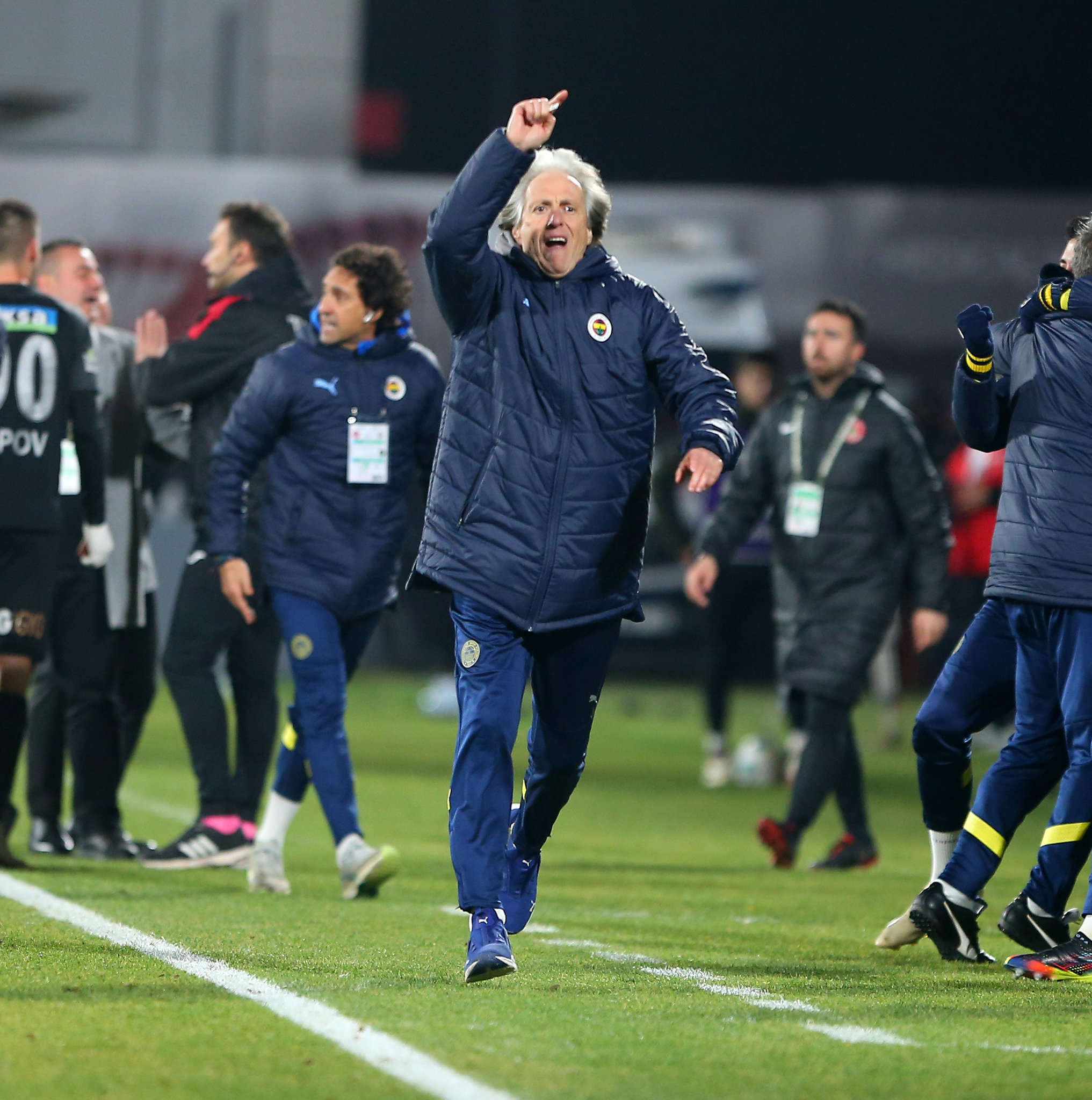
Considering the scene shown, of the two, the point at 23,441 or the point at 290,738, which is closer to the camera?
the point at 290,738

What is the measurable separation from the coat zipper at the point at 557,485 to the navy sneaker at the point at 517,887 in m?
0.74

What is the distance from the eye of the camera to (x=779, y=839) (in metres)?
8.57

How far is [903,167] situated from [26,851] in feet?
59.7

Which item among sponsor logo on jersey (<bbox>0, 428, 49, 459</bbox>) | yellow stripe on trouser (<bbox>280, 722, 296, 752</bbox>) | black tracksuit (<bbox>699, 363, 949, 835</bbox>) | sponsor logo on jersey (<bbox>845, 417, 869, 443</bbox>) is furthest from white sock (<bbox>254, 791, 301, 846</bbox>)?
sponsor logo on jersey (<bbox>845, 417, 869, 443</bbox>)

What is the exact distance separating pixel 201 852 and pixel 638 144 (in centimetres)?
1709

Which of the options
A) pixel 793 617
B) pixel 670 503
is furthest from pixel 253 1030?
pixel 670 503

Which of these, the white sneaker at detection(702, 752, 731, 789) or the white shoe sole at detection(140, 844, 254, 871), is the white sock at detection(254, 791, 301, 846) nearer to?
the white shoe sole at detection(140, 844, 254, 871)

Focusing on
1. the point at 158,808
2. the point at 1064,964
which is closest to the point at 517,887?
the point at 1064,964

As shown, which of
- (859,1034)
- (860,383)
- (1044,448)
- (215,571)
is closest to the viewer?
(859,1034)

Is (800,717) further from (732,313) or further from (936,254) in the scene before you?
(936,254)

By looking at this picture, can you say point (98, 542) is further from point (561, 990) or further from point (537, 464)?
point (561, 990)

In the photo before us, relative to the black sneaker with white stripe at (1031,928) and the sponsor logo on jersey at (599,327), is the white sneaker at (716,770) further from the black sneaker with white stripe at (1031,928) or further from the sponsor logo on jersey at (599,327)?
the sponsor logo on jersey at (599,327)

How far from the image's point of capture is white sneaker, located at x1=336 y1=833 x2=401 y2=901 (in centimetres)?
698

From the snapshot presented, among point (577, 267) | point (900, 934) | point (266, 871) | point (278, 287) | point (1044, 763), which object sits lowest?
point (266, 871)
